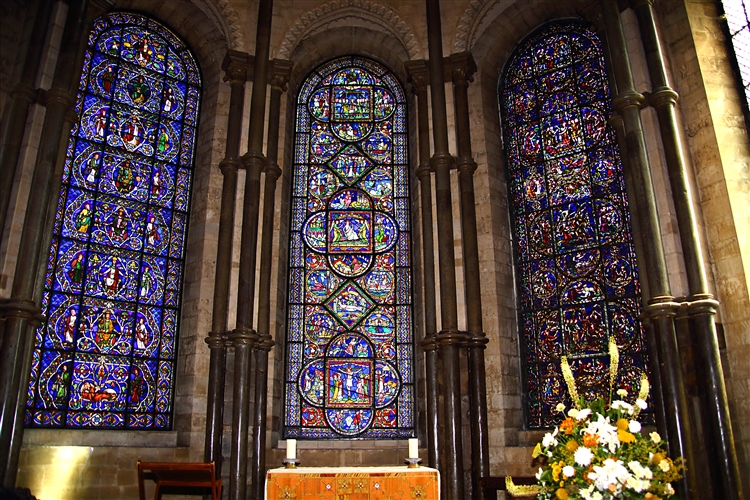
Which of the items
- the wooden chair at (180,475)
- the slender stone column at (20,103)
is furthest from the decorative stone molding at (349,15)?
the wooden chair at (180,475)

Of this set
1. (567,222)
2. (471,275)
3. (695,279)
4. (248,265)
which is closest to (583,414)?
(695,279)

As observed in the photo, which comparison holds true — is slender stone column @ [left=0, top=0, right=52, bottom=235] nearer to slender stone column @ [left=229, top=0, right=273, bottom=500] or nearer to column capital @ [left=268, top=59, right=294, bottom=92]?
slender stone column @ [left=229, top=0, right=273, bottom=500]

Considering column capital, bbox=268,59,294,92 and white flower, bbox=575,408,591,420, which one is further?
column capital, bbox=268,59,294,92

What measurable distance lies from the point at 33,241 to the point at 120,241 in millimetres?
1960

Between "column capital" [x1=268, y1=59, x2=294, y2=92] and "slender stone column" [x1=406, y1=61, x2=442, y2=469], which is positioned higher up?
"column capital" [x1=268, y1=59, x2=294, y2=92]

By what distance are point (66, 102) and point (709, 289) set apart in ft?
26.7

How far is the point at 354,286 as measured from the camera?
10602 millimetres

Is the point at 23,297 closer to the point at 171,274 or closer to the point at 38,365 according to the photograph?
the point at 38,365

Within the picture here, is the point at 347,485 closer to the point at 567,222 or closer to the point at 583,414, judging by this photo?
the point at 583,414

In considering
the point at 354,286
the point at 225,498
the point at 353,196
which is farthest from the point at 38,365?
the point at 353,196

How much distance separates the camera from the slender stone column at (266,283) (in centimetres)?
871

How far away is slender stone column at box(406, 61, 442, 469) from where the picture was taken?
8789 mm

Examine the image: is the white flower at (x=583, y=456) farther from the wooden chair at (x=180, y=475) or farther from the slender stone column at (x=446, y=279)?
the slender stone column at (x=446, y=279)

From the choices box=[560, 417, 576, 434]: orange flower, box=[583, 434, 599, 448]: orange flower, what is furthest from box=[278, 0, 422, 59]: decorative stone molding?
box=[583, 434, 599, 448]: orange flower
